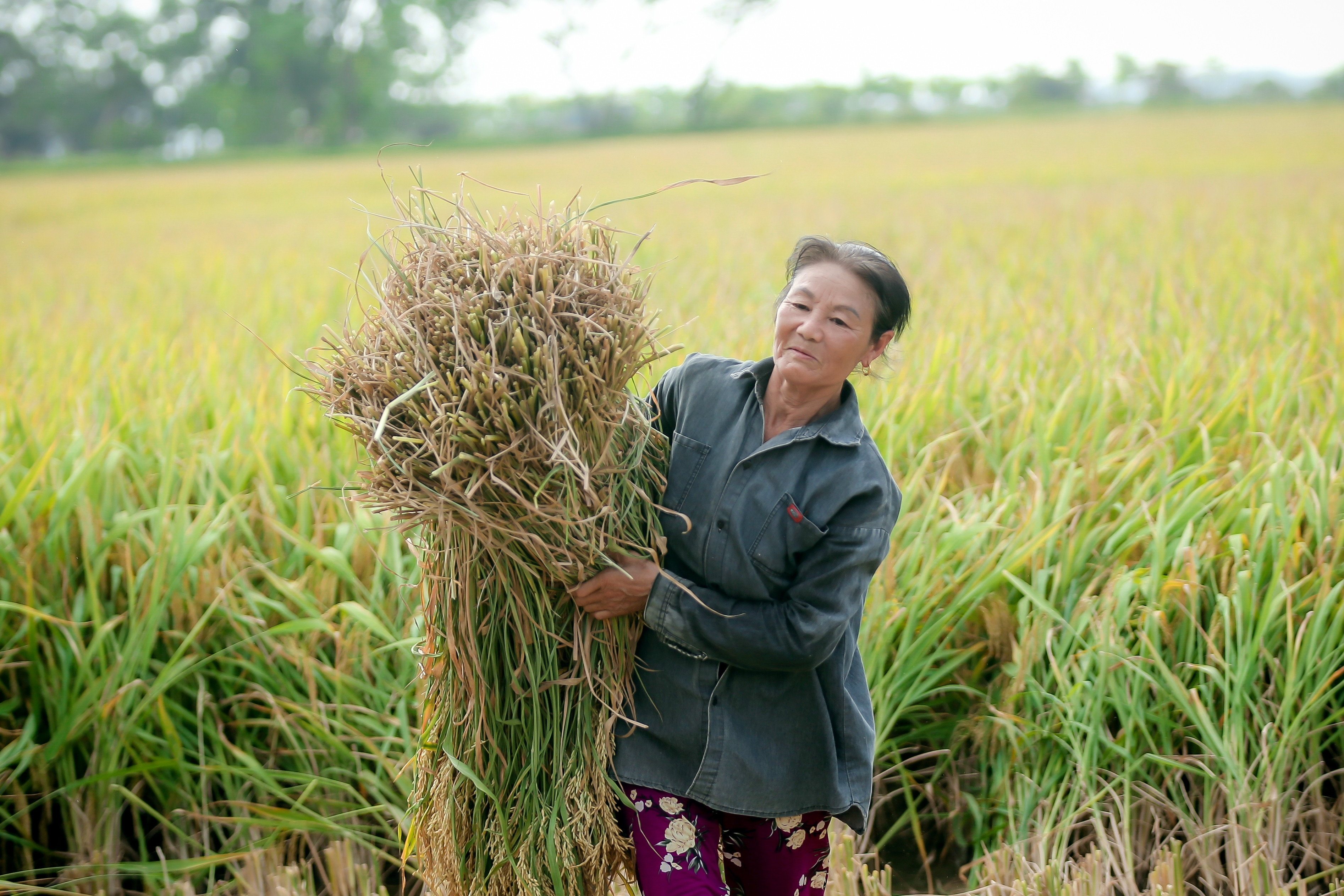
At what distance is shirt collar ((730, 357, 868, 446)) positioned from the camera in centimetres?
125

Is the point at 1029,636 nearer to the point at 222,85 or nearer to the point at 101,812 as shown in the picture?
the point at 101,812

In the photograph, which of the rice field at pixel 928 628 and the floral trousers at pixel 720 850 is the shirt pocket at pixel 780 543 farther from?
the rice field at pixel 928 628

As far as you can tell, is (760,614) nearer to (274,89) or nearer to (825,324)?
(825,324)

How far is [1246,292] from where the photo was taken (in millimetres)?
3898

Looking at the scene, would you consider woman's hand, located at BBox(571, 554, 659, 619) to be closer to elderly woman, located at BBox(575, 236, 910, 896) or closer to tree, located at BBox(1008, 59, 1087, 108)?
elderly woman, located at BBox(575, 236, 910, 896)

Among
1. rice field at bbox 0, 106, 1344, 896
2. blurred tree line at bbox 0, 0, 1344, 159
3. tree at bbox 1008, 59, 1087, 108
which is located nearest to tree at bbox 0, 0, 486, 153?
blurred tree line at bbox 0, 0, 1344, 159

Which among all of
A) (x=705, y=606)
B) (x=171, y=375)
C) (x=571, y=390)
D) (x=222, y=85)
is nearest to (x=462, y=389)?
(x=571, y=390)

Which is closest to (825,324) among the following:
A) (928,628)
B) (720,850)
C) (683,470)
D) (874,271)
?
(874,271)

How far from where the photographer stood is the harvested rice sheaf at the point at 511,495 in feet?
3.61

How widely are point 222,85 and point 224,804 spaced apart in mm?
33701

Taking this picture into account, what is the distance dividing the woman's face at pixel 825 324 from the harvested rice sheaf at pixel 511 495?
18cm

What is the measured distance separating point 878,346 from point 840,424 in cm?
12

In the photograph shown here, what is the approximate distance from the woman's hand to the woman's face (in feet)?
1.01

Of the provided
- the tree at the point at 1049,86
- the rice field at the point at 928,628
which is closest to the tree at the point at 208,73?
Answer: the tree at the point at 1049,86
